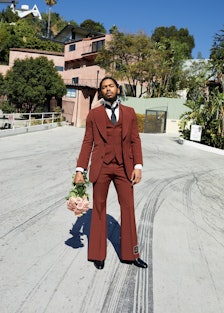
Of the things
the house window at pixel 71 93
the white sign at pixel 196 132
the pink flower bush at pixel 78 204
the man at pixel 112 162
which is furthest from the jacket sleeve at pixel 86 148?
the house window at pixel 71 93

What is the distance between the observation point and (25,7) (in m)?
105

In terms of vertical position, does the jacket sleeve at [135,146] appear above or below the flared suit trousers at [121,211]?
above

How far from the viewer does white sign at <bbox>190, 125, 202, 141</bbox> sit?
1672cm

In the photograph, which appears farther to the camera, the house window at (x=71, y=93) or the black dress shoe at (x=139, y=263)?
the house window at (x=71, y=93)

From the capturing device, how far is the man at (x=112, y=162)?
10.2 ft

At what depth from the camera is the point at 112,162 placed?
10.3 ft

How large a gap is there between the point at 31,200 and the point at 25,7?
114 m

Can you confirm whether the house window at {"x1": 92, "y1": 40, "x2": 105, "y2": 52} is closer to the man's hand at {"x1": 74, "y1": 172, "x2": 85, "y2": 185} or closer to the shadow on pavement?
the shadow on pavement

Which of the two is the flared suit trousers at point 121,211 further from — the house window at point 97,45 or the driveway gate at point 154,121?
the house window at point 97,45

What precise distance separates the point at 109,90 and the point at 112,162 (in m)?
0.70

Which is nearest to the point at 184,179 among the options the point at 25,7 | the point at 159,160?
the point at 159,160

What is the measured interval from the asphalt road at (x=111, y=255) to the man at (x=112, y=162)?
202 millimetres

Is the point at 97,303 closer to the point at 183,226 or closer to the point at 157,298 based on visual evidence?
the point at 157,298

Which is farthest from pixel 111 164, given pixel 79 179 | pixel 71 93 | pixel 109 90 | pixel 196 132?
pixel 71 93
